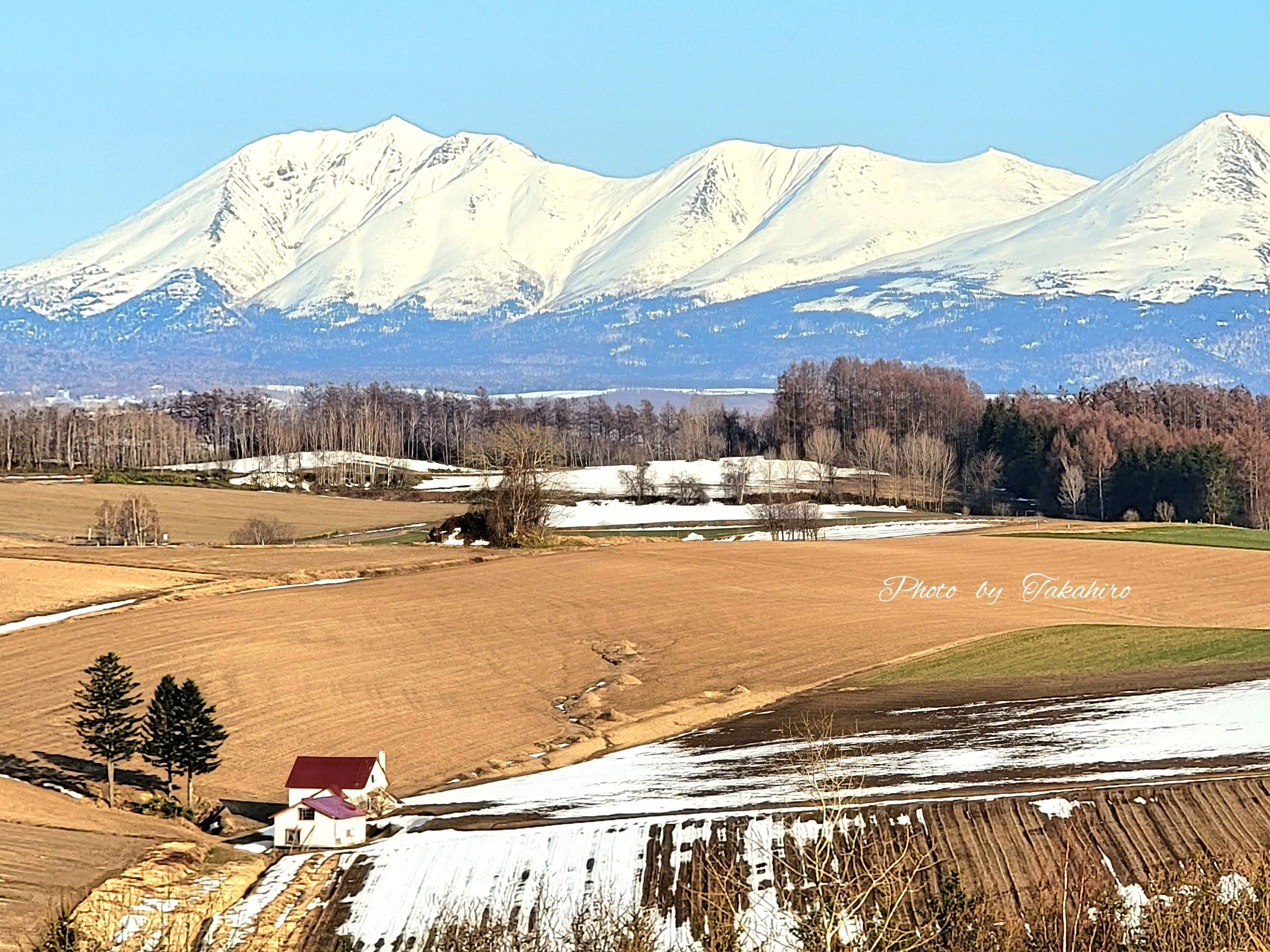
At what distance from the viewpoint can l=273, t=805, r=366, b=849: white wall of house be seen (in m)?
29.3

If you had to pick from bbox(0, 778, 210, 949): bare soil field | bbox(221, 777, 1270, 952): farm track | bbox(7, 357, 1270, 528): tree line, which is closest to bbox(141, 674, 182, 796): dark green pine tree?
bbox(0, 778, 210, 949): bare soil field

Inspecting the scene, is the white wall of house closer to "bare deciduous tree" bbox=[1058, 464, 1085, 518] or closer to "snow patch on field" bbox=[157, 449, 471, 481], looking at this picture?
"bare deciduous tree" bbox=[1058, 464, 1085, 518]

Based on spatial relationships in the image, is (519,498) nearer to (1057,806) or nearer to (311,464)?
(1057,806)

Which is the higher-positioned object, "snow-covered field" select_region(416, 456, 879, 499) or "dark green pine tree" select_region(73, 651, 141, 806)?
"snow-covered field" select_region(416, 456, 879, 499)

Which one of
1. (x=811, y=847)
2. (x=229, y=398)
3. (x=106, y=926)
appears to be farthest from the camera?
(x=229, y=398)

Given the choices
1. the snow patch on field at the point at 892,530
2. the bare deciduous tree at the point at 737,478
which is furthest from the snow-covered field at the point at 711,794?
the bare deciduous tree at the point at 737,478

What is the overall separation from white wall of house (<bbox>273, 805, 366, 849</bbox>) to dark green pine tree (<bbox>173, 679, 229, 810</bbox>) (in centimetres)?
414

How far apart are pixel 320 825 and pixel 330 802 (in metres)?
0.50

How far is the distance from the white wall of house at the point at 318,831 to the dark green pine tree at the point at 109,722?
5128mm

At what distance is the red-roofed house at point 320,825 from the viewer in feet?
96.3

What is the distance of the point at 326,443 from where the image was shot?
6412 inches

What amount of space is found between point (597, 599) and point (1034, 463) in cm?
7226

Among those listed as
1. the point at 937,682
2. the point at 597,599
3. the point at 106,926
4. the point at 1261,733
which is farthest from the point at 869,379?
the point at 106,926

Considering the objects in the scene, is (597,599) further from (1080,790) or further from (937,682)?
(1080,790)
